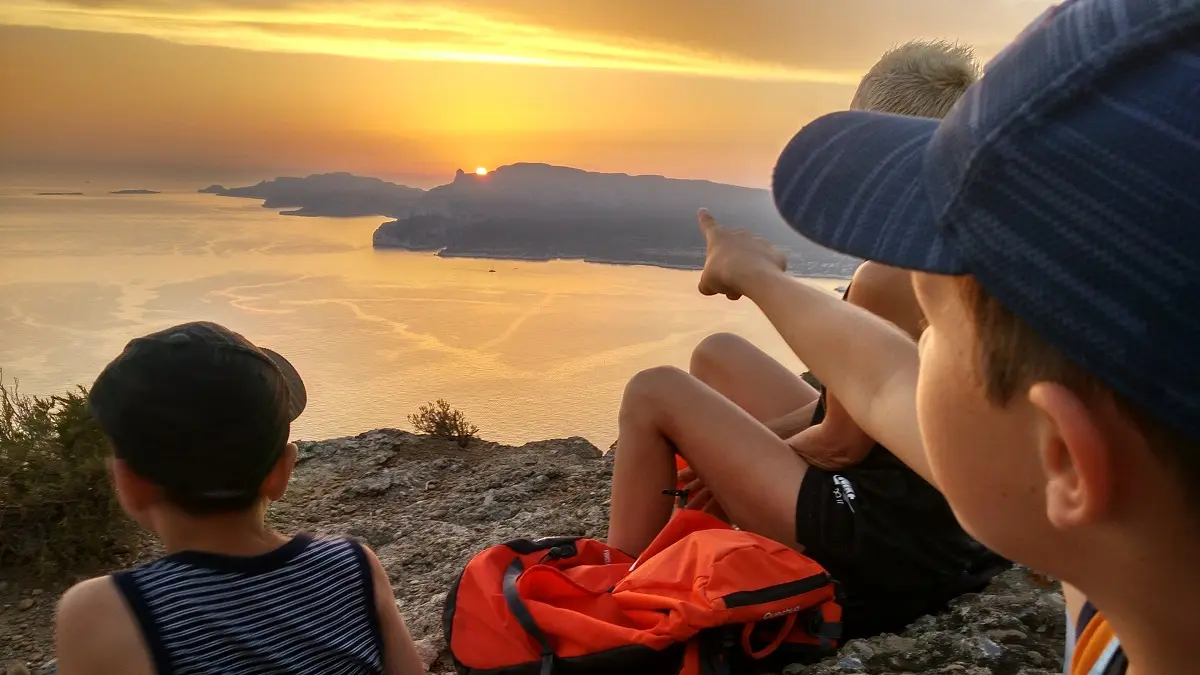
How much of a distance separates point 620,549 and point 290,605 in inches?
51.1

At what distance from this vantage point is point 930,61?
8.34ft

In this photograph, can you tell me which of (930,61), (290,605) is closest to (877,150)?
(290,605)

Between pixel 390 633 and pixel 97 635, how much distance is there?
22.6 inches

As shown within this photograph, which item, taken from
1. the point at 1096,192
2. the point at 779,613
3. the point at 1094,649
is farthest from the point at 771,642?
the point at 1096,192

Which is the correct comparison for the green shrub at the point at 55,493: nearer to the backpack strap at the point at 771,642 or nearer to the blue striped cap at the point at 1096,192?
the backpack strap at the point at 771,642

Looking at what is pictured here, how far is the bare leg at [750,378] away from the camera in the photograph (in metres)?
3.25

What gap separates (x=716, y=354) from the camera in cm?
338

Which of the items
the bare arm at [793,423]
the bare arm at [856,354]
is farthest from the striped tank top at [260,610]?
the bare arm at [793,423]

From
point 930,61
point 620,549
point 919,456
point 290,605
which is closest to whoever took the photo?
point 919,456

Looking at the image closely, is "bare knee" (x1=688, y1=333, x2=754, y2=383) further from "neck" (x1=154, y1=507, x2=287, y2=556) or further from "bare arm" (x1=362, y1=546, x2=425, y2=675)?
"neck" (x1=154, y1=507, x2=287, y2=556)

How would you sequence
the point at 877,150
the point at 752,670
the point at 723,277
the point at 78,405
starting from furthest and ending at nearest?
the point at 78,405 < the point at 752,670 < the point at 723,277 < the point at 877,150

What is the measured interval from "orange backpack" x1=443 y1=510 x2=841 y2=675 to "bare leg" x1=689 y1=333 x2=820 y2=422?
101 cm

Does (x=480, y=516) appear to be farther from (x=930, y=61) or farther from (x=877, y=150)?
Answer: (x=877, y=150)

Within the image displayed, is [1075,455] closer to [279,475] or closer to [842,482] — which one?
[279,475]
